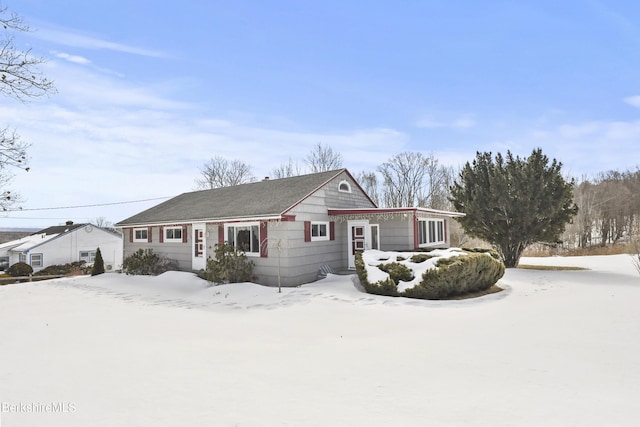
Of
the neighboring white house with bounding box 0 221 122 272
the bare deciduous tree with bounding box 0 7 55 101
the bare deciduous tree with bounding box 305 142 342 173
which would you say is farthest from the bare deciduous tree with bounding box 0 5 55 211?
the bare deciduous tree with bounding box 305 142 342 173

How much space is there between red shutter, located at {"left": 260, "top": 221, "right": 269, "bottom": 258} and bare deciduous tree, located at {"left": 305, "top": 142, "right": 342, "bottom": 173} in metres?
25.6

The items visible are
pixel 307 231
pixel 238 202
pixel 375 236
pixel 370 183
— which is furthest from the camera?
pixel 370 183

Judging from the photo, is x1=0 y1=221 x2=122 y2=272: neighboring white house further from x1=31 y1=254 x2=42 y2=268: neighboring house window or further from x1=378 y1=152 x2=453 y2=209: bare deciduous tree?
x1=378 y1=152 x2=453 y2=209: bare deciduous tree

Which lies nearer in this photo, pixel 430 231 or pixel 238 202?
pixel 238 202

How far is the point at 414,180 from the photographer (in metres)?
39.7

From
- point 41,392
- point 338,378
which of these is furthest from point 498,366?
point 41,392

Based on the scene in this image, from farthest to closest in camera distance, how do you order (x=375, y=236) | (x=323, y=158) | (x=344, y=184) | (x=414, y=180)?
1. (x=414, y=180)
2. (x=323, y=158)
3. (x=344, y=184)
4. (x=375, y=236)

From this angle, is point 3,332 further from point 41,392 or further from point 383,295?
point 383,295

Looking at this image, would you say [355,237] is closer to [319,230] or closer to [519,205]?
[319,230]

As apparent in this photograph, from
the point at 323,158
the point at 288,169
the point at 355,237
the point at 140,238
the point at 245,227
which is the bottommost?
the point at 355,237

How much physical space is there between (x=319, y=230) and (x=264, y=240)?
244 cm

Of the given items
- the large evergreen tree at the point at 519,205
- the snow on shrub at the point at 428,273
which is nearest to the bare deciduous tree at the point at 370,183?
the large evergreen tree at the point at 519,205

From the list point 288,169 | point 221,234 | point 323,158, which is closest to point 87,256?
point 288,169

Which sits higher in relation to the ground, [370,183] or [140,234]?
[370,183]
